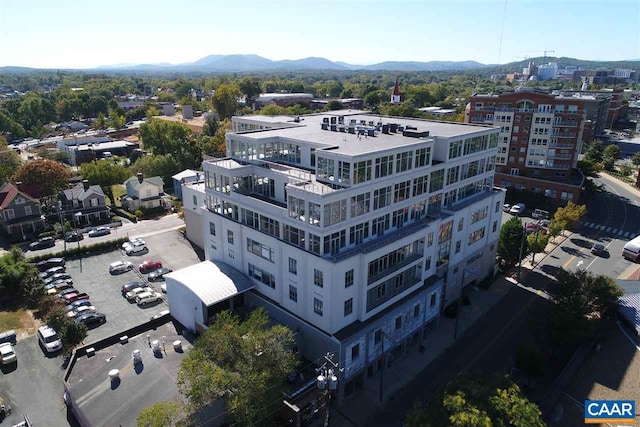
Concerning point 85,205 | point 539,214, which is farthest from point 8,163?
point 539,214

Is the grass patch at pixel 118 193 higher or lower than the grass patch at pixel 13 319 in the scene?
higher

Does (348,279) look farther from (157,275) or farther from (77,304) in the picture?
(77,304)

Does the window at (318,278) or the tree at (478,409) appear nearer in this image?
the tree at (478,409)

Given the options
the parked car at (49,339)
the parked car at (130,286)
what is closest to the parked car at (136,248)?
the parked car at (130,286)

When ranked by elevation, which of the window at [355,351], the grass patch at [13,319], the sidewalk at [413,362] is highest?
Answer: the window at [355,351]

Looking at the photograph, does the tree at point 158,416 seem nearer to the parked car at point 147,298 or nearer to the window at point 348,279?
the window at point 348,279

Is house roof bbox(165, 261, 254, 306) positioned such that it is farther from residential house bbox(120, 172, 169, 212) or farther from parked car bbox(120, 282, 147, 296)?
residential house bbox(120, 172, 169, 212)

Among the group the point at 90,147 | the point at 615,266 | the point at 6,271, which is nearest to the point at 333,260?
the point at 6,271

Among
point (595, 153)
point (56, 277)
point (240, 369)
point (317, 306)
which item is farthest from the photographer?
point (595, 153)
